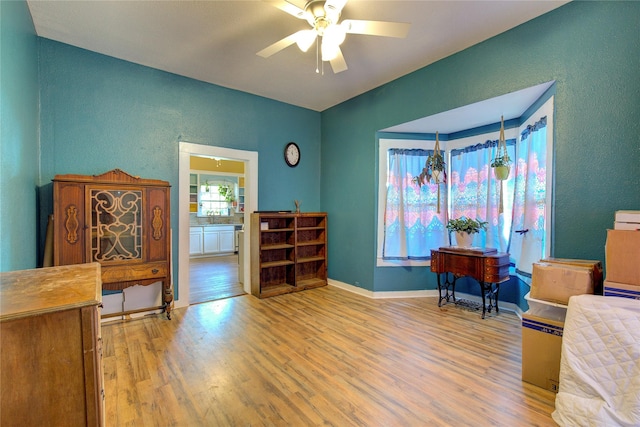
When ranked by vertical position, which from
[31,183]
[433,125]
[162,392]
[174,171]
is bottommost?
[162,392]

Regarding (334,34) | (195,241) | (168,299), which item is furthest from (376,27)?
(195,241)

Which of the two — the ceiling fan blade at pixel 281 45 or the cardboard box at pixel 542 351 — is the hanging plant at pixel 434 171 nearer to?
the cardboard box at pixel 542 351

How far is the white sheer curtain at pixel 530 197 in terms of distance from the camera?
2.90 m

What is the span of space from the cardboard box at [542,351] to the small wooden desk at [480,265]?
1.05m

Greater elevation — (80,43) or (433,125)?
(80,43)

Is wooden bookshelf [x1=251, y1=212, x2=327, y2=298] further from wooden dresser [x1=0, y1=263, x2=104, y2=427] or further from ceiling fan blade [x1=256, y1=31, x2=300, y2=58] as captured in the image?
wooden dresser [x1=0, y1=263, x2=104, y2=427]

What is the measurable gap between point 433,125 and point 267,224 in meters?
2.76

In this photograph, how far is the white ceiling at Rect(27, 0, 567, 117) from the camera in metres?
2.41


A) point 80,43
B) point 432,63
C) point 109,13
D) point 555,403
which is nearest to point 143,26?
point 109,13

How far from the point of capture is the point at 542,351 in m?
2.02

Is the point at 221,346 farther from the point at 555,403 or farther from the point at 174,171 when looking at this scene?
the point at 555,403

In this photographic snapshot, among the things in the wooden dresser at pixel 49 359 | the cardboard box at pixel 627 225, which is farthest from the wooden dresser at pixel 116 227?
the cardboard box at pixel 627 225

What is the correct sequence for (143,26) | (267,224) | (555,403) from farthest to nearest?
(267,224), (143,26), (555,403)

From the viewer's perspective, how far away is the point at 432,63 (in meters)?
3.38
